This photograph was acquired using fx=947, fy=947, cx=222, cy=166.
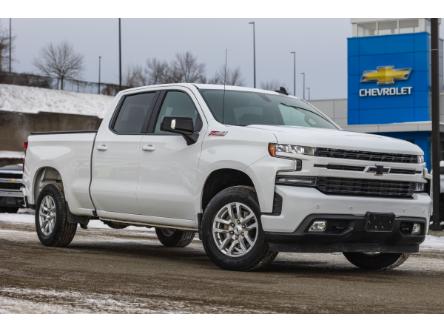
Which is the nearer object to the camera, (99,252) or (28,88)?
(99,252)

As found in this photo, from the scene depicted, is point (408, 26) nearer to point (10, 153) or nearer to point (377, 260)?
point (10, 153)

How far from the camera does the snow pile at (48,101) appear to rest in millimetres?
69125

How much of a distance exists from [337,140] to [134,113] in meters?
2.91

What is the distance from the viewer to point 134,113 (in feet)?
35.9

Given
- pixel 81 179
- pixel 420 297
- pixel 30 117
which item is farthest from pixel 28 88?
pixel 420 297

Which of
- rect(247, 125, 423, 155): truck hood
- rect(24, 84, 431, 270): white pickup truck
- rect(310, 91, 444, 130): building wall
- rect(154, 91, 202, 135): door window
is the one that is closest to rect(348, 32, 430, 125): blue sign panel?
rect(310, 91, 444, 130): building wall

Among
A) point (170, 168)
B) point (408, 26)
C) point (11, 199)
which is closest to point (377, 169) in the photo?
point (170, 168)

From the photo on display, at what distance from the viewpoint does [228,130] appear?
9414 millimetres

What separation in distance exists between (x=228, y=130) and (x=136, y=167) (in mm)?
1482

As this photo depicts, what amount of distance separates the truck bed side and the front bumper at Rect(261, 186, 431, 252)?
320cm

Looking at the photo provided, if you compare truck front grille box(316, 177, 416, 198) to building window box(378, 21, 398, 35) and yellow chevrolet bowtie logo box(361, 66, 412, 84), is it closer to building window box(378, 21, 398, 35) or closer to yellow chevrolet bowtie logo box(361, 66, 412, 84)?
yellow chevrolet bowtie logo box(361, 66, 412, 84)

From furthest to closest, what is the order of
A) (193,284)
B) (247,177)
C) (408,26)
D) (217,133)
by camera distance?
(408,26)
(217,133)
(247,177)
(193,284)

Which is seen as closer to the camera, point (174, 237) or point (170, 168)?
point (170, 168)

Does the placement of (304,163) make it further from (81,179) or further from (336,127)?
(81,179)
